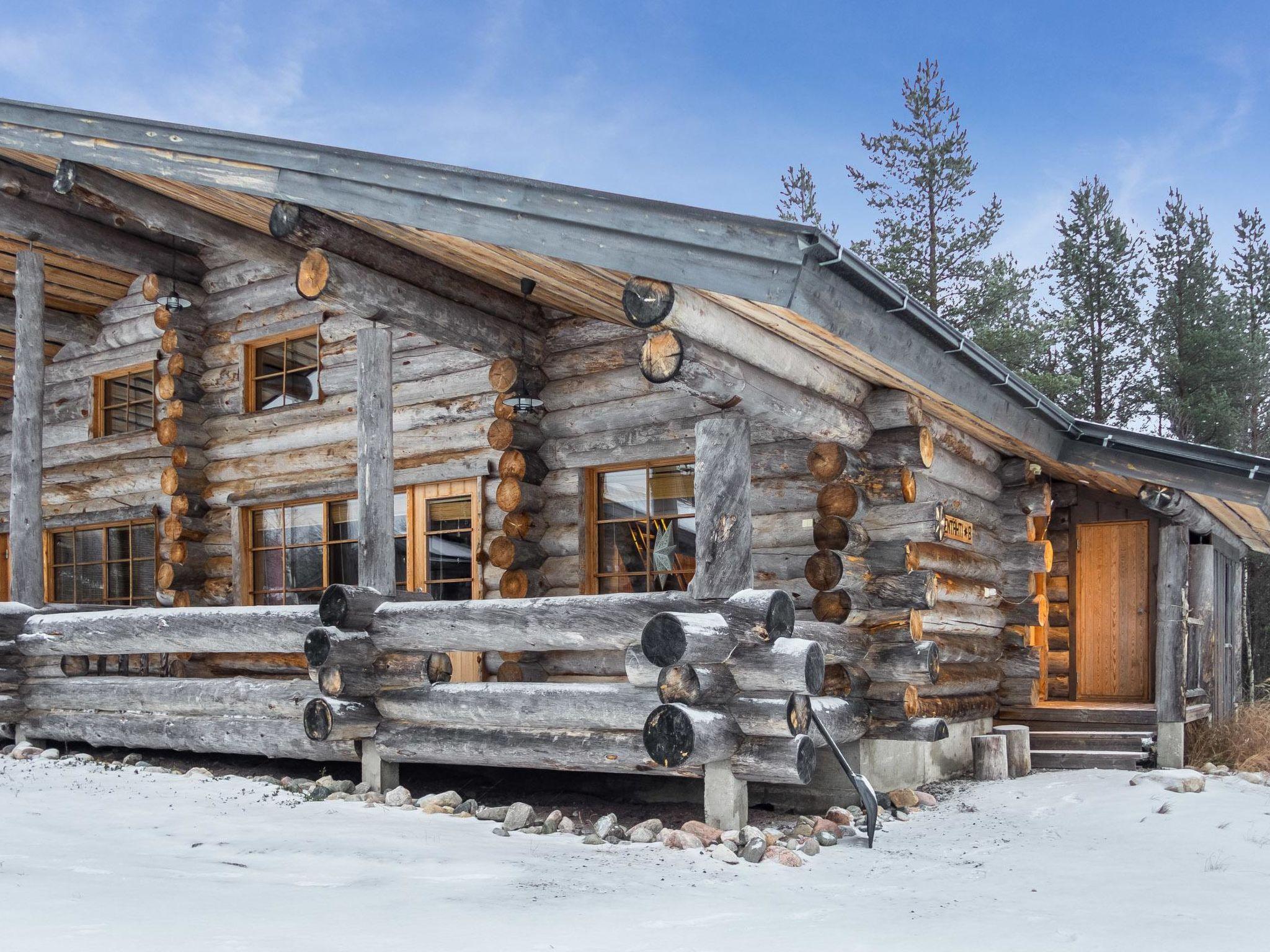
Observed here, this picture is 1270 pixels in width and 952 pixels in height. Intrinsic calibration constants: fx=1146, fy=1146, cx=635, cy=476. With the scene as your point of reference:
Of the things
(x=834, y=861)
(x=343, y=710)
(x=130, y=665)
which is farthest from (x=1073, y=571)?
(x=130, y=665)

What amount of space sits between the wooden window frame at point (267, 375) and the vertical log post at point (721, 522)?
5.36 meters

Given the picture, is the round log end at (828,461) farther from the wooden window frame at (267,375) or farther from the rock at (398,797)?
the wooden window frame at (267,375)

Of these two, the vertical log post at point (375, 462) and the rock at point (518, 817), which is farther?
the vertical log post at point (375, 462)

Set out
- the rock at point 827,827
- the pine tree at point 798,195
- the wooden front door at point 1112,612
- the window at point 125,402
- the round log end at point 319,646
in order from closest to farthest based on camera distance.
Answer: the rock at point 827,827 → the round log end at point 319,646 → the wooden front door at point 1112,612 → the window at point 125,402 → the pine tree at point 798,195

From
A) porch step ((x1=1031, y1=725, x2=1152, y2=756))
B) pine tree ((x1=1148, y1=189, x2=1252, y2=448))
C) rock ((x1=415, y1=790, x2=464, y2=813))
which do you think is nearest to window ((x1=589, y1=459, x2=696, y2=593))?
rock ((x1=415, y1=790, x2=464, y2=813))

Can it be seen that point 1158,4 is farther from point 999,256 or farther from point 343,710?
point 343,710

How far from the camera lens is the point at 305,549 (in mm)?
10500

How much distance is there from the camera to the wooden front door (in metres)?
11.6

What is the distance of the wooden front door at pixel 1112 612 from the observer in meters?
A: 11.6

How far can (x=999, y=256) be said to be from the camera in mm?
21703

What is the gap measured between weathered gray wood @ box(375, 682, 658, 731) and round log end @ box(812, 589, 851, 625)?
158 centimetres

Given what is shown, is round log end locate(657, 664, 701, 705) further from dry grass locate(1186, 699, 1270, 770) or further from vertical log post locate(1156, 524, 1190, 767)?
dry grass locate(1186, 699, 1270, 770)

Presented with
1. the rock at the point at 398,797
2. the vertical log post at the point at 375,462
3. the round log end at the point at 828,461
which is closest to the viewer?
the rock at the point at 398,797

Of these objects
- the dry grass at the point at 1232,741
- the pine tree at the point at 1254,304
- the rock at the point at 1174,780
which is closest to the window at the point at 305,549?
the rock at the point at 1174,780
